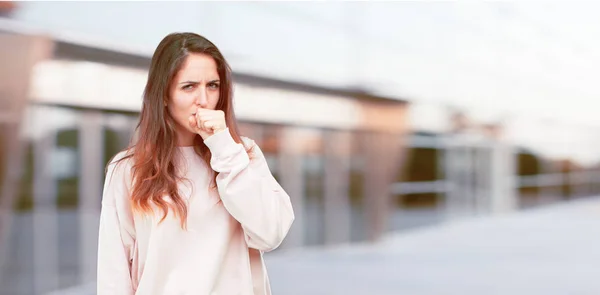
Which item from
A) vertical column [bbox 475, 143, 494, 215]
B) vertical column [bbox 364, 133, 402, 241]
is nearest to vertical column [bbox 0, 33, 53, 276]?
vertical column [bbox 364, 133, 402, 241]

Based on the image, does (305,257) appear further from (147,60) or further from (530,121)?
(530,121)

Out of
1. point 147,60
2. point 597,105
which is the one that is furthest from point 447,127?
point 597,105

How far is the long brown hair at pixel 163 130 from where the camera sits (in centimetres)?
211

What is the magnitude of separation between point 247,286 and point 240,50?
1026 centimetres

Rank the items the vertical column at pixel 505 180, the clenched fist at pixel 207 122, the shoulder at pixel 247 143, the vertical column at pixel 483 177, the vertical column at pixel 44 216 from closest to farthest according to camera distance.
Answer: the clenched fist at pixel 207 122, the shoulder at pixel 247 143, the vertical column at pixel 44 216, the vertical column at pixel 483 177, the vertical column at pixel 505 180

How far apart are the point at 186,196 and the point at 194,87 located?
26cm

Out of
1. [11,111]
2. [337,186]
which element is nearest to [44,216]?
[11,111]

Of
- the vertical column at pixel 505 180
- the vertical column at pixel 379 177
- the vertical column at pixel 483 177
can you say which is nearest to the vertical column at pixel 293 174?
the vertical column at pixel 379 177

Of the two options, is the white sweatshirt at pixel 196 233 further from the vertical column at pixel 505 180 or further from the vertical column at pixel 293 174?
the vertical column at pixel 505 180

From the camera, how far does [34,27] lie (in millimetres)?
8719

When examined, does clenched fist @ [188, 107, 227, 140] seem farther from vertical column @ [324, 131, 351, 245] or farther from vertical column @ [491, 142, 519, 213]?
vertical column @ [491, 142, 519, 213]

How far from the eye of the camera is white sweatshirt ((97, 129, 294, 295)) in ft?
6.79

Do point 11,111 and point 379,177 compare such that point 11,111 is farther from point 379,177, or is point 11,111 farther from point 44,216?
point 379,177

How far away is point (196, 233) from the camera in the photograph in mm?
2139
